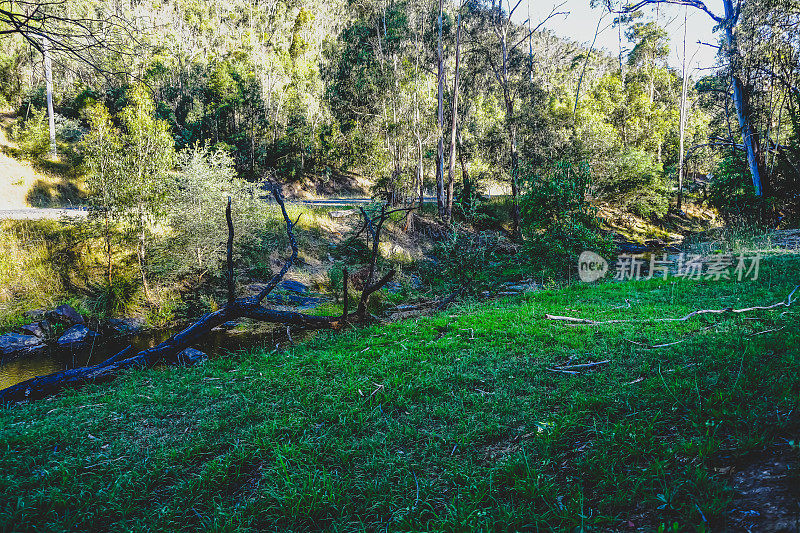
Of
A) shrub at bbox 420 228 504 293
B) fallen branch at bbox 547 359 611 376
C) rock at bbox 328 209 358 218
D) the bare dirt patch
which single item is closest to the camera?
the bare dirt patch

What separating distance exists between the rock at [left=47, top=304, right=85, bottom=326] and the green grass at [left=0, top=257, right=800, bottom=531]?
6.78 meters

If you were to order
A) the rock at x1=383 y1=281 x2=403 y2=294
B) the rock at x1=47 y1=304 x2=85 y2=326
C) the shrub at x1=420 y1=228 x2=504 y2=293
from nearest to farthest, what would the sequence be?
the rock at x1=47 y1=304 x2=85 y2=326 < the shrub at x1=420 y1=228 x2=504 y2=293 < the rock at x1=383 y1=281 x2=403 y2=294

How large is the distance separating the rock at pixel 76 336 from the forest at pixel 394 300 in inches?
2.6

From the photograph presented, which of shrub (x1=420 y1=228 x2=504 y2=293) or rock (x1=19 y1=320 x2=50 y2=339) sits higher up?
shrub (x1=420 y1=228 x2=504 y2=293)

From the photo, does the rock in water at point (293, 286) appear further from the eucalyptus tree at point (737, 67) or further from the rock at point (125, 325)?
the eucalyptus tree at point (737, 67)

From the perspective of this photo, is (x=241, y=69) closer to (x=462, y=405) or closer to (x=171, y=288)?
(x=171, y=288)

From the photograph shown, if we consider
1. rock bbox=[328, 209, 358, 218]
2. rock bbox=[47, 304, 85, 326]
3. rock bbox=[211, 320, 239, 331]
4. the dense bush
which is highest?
the dense bush

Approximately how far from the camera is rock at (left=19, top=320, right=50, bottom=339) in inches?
391

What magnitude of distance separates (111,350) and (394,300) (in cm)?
764

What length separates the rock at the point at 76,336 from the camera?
393 inches

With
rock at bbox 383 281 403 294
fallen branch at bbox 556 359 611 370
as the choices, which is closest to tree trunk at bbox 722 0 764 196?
rock at bbox 383 281 403 294

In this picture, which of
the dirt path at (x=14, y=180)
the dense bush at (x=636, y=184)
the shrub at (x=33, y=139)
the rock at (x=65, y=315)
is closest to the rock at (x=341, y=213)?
the rock at (x=65, y=315)

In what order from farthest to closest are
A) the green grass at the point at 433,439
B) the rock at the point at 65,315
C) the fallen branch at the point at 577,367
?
the rock at the point at 65,315
the fallen branch at the point at 577,367
the green grass at the point at 433,439

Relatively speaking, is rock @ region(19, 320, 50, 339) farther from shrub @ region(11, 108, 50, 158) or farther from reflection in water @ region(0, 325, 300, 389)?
shrub @ region(11, 108, 50, 158)
